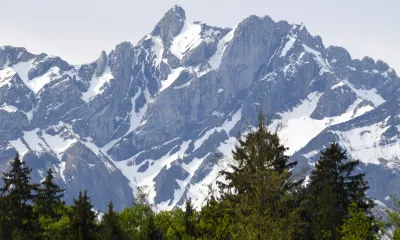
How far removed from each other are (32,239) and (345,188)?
33.0 metres

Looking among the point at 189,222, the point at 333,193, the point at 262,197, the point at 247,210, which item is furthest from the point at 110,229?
the point at 262,197

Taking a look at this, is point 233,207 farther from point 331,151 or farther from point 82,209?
point 331,151

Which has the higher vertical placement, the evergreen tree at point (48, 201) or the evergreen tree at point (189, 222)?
the evergreen tree at point (48, 201)

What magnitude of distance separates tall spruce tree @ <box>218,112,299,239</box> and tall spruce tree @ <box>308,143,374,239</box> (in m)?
19.1

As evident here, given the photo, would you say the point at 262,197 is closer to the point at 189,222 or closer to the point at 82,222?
the point at 82,222

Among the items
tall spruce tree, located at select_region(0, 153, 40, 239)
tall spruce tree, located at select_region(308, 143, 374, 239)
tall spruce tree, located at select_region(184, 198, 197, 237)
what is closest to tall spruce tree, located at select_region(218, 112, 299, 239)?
tall spruce tree, located at select_region(308, 143, 374, 239)

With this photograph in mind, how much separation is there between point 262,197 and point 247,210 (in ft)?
3.99

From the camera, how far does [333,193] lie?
59.3m

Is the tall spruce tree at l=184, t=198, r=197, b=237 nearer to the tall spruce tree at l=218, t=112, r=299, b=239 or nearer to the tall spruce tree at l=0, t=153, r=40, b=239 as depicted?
the tall spruce tree at l=0, t=153, r=40, b=239

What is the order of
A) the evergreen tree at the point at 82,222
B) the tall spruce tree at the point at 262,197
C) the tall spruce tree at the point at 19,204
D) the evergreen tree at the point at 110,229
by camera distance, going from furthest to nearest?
1. the evergreen tree at the point at 110,229
2. the tall spruce tree at the point at 19,204
3. the evergreen tree at the point at 82,222
4. the tall spruce tree at the point at 262,197

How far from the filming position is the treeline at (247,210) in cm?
3675

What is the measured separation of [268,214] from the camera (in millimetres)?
36062

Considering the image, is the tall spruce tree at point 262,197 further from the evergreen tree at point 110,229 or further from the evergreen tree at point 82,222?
the evergreen tree at point 110,229

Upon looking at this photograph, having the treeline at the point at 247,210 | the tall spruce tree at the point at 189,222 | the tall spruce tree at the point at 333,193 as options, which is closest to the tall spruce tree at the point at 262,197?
the treeline at the point at 247,210
